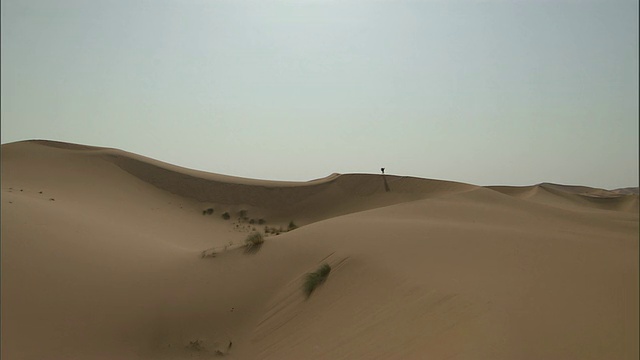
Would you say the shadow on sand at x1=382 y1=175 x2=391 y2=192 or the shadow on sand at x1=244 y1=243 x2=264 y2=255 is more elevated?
the shadow on sand at x1=382 y1=175 x2=391 y2=192

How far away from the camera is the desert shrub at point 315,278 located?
9045 mm

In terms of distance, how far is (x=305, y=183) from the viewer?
35.0 meters

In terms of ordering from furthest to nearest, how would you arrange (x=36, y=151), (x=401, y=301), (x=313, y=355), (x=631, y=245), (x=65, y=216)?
(x=36, y=151) < (x=65, y=216) < (x=631, y=245) < (x=401, y=301) < (x=313, y=355)

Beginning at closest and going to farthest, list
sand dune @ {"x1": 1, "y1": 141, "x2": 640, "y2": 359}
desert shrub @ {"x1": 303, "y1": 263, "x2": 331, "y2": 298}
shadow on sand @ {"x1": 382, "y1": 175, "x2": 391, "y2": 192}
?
sand dune @ {"x1": 1, "y1": 141, "x2": 640, "y2": 359}, desert shrub @ {"x1": 303, "y1": 263, "x2": 331, "y2": 298}, shadow on sand @ {"x1": 382, "y1": 175, "x2": 391, "y2": 192}

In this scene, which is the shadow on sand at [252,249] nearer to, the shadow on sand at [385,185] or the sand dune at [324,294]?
the sand dune at [324,294]

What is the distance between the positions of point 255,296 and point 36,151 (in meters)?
31.4

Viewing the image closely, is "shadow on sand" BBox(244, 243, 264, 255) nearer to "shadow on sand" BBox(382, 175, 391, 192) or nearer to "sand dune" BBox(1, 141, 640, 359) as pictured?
"sand dune" BBox(1, 141, 640, 359)

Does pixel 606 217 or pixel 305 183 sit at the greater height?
pixel 305 183

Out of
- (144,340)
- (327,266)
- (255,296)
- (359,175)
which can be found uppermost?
(359,175)

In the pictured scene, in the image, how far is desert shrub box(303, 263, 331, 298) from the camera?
29.7 feet

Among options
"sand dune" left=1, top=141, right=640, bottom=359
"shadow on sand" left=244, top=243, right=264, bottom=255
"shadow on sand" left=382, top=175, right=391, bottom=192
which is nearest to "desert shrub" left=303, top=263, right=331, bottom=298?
"sand dune" left=1, top=141, right=640, bottom=359

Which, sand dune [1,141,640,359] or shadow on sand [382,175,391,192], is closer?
sand dune [1,141,640,359]

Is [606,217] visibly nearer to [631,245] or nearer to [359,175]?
[631,245]

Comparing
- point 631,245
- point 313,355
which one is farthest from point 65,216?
point 631,245
